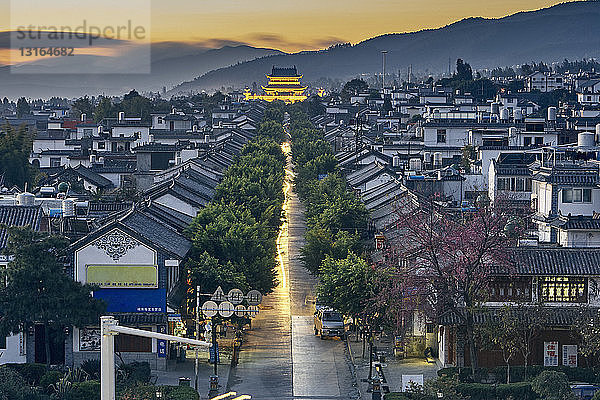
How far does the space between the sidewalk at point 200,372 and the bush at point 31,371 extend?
3.69 m

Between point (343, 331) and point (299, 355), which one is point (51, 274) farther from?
point (343, 331)

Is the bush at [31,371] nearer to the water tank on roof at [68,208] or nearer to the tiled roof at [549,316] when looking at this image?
the water tank on roof at [68,208]

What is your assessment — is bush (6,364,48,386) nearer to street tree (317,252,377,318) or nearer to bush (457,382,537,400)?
street tree (317,252,377,318)

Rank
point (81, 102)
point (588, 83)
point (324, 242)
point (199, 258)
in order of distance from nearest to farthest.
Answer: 1. point (199, 258)
2. point (324, 242)
3. point (588, 83)
4. point (81, 102)

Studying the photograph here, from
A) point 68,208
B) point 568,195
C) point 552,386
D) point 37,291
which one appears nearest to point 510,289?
point 552,386

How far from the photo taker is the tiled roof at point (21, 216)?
1734 inches

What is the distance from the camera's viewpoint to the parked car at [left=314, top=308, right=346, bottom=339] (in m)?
46.0

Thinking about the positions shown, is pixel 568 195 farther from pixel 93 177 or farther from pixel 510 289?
pixel 93 177

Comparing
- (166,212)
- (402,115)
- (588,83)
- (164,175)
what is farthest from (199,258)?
(588,83)

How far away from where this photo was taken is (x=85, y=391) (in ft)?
113

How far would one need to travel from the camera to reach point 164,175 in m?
76.0

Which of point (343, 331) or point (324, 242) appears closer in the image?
point (343, 331)

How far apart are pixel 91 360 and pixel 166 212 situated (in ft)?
42.4

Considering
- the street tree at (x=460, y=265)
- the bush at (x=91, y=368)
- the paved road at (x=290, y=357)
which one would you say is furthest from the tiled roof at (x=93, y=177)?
the street tree at (x=460, y=265)
